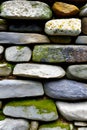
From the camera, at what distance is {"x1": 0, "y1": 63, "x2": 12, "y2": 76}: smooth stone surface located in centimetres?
158

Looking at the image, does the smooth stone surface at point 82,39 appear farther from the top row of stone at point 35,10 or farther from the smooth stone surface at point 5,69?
the smooth stone surface at point 5,69

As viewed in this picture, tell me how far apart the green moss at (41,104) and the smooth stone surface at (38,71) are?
0.18 metres

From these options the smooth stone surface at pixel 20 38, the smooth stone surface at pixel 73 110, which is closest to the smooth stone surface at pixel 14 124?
the smooth stone surface at pixel 73 110

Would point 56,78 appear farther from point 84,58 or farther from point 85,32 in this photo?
point 85,32

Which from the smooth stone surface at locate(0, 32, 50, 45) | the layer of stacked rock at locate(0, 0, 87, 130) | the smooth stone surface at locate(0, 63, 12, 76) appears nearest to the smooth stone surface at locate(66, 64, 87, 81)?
the layer of stacked rock at locate(0, 0, 87, 130)

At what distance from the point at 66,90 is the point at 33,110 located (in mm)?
244

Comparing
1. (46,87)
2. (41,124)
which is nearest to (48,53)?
(46,87)

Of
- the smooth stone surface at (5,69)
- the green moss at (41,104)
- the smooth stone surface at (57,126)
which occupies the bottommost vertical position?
the smooth stone surface at (57,126)

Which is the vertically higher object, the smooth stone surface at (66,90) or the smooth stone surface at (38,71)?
the smooth stone surface at (38,71)

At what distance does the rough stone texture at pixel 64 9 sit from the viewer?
1.56 metres

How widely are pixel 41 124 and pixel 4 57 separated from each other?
19.8 inches

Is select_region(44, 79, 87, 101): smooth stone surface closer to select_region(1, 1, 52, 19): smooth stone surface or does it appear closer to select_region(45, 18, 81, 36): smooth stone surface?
select_region(45, 18, 81, 36): smooth stone surface

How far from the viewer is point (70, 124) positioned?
5.24 feet

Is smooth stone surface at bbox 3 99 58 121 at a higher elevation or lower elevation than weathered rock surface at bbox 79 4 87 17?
lower
